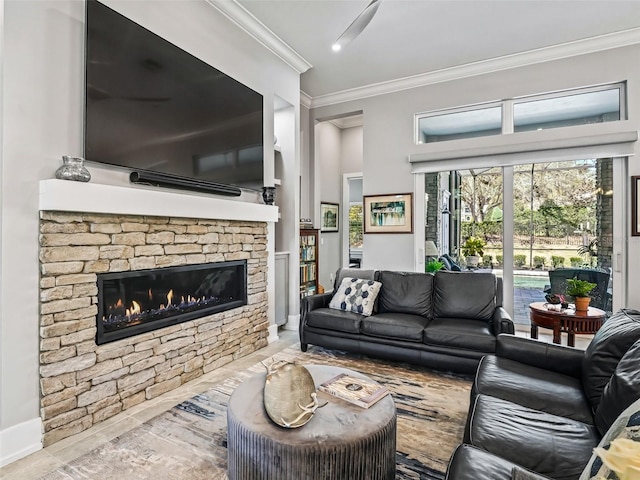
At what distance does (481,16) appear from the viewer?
11.5 feet

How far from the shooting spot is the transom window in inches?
158

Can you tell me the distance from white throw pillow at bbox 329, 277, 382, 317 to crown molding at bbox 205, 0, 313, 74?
2.78m

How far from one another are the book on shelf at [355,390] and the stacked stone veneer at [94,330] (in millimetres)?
1492

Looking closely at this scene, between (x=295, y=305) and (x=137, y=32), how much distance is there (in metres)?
3.38

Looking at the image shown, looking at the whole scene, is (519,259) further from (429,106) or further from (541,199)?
(429,106)

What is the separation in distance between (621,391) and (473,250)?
11.3ft

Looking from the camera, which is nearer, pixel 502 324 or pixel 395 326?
pixel 502 324

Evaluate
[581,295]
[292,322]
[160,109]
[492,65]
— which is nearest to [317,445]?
[160,109]

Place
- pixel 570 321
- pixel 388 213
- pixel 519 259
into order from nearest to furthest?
pixel 570 321 < pixel 519 259 < pixel 388 213

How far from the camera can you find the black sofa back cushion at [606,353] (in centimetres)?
170

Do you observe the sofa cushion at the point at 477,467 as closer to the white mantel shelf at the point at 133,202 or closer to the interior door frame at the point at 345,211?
the white mantel shelf at the point at 133,202

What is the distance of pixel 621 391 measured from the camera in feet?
4.62

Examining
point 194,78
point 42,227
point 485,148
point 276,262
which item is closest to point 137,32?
point 194,78

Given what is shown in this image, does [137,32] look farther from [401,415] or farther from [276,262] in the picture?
[401,415]
